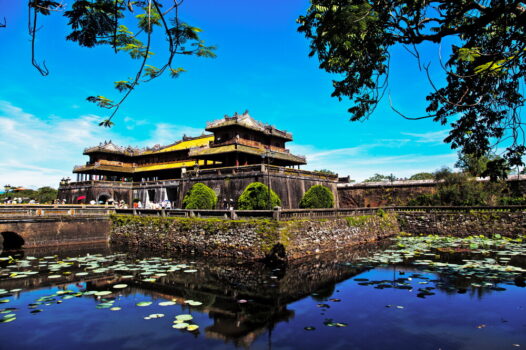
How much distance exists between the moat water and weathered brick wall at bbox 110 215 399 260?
1150 millimetres

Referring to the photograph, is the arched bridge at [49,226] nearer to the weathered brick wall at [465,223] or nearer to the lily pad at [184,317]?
the lily pad at [184,317]

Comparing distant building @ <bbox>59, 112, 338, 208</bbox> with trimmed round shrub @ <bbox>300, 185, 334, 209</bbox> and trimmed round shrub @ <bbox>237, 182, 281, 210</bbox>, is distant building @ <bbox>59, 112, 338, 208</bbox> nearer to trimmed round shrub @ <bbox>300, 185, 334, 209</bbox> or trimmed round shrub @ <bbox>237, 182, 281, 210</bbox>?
trimmed round shrub @ <bbox>237, 182, 281, 210</bbox>

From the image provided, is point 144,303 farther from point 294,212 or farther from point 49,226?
point 49,226

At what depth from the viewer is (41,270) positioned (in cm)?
1320

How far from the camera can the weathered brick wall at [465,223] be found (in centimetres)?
2083

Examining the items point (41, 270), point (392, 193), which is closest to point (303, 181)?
point (392, 193)

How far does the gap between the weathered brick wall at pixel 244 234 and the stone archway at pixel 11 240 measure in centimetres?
533

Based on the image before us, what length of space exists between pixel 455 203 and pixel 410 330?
2396 centimetres

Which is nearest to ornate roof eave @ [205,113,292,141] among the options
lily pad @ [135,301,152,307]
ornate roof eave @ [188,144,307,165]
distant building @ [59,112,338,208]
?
distant building @ [59,112,338,208]

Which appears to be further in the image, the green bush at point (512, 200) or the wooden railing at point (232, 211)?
the green bush at point (512, 200)

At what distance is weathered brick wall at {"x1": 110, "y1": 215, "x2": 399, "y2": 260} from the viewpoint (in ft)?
48.9

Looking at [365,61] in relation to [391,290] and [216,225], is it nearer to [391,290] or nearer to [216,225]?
[391,290]

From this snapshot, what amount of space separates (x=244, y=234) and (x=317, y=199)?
30.2ft

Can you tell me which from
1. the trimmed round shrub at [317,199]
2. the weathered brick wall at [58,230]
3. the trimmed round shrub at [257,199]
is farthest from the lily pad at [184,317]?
the weathered brick wall at [58,230]
